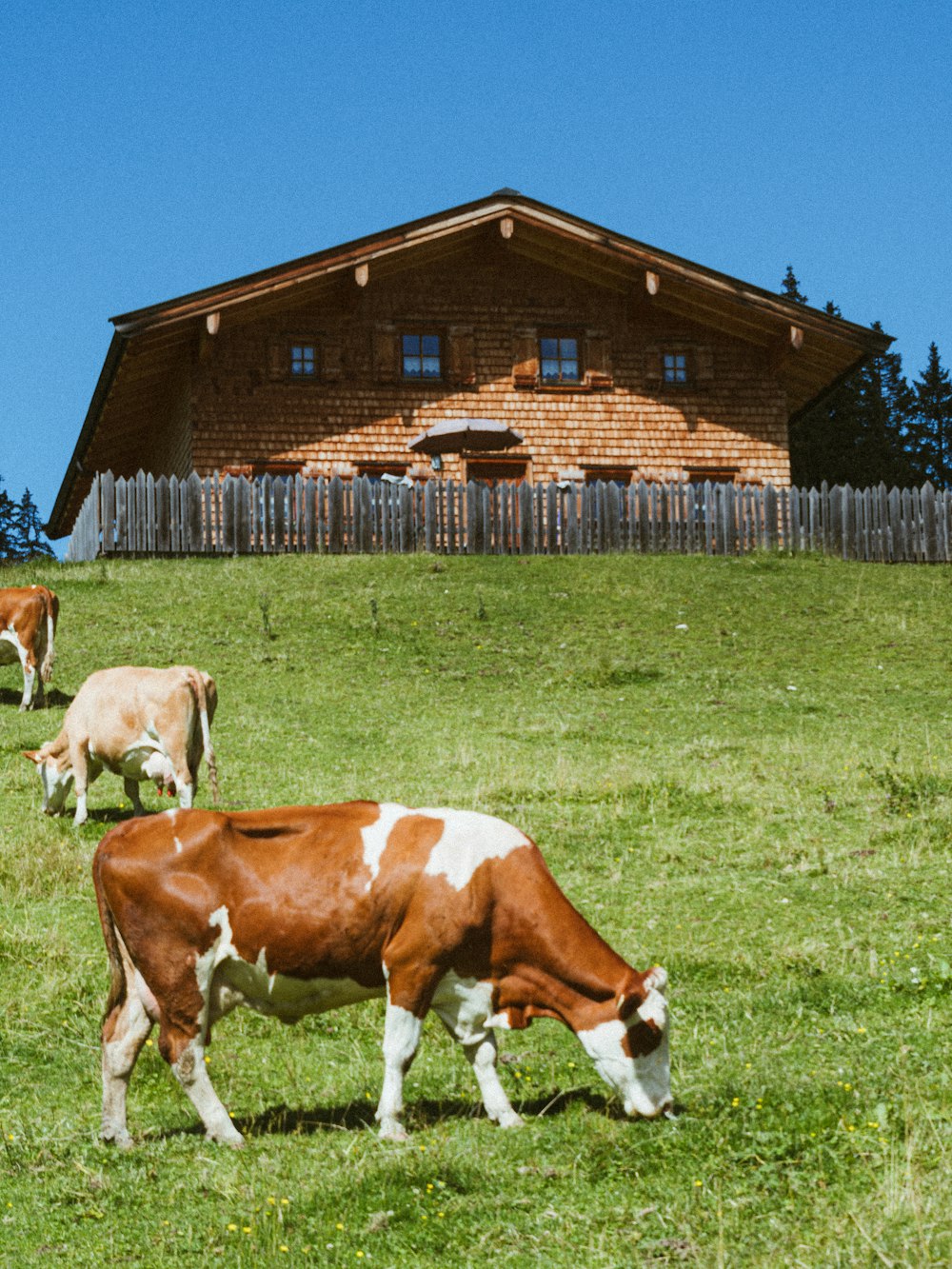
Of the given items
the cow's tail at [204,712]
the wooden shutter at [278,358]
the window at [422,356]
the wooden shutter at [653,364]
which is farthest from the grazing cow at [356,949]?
the wooden shutter at [653,364]

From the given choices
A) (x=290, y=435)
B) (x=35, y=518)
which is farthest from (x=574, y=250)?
(x=35, y=518)

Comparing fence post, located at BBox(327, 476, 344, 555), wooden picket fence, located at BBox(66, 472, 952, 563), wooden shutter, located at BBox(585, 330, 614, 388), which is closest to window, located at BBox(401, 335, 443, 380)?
wooden shutter, located at BBox(585, 330, 614, 388)

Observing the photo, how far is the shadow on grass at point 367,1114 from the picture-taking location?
20.5 feet

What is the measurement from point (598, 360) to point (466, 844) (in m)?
27.2

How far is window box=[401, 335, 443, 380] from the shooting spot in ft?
104

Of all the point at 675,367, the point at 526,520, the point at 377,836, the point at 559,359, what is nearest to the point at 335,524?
the point at 526,520

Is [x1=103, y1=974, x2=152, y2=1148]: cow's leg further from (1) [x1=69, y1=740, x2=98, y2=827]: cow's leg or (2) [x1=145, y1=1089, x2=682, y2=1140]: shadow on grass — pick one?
(1) [x1=69, y1=740, x2=98, y2=827]: cow's leg

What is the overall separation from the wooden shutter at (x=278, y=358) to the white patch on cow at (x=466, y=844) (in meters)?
25.3

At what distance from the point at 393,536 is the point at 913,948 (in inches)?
804

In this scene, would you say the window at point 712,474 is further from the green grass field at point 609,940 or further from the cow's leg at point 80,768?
the cow's leg at point 80,768

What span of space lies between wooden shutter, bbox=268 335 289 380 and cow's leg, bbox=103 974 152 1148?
25.6m

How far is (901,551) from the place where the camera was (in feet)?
98.5

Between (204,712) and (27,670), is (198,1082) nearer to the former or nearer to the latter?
(204,712)

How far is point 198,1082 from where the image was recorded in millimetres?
6062
